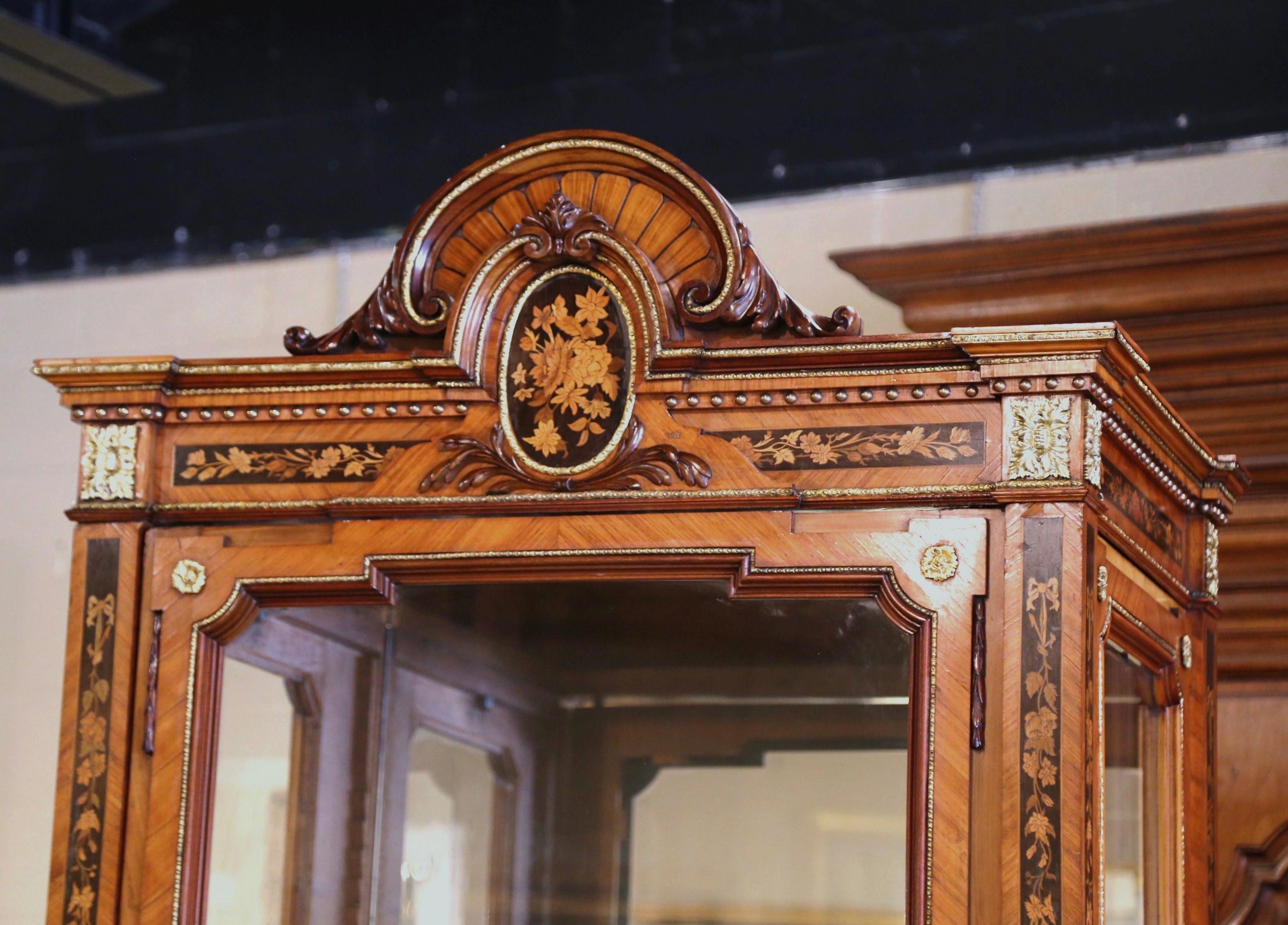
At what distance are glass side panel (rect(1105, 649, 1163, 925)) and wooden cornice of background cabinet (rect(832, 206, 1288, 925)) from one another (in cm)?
55

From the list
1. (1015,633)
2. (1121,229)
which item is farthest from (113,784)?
(1121,229)

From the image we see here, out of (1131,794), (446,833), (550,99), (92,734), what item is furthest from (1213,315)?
(92,734)

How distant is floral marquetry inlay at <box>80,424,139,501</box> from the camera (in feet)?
6.64

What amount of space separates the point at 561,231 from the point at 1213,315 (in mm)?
1083

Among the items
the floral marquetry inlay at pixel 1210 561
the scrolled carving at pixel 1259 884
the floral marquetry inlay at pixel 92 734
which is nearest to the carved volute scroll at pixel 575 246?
the floral marquetry inlay at pixel 92 734

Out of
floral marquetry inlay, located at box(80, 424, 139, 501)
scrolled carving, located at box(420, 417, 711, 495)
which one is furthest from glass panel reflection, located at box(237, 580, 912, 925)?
floral marquetry inlay, located at box(80, 424, 139, 501)

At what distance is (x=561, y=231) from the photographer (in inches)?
76.5

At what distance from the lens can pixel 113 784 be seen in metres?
1.98

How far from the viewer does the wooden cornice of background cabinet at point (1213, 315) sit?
2551 millimetres

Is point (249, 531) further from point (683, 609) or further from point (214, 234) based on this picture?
point (214, 234)

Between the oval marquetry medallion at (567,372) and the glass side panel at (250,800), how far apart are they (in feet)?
1.27

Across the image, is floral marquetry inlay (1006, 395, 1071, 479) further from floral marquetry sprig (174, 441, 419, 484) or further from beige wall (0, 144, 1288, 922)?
beige wall (0, 144, 1288, 922)

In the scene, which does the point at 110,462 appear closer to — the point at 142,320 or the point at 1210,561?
the point at 1210,561

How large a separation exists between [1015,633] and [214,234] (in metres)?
1.98
